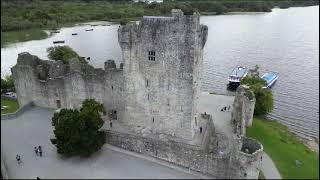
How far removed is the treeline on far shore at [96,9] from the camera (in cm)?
1756

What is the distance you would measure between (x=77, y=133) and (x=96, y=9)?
89966mm

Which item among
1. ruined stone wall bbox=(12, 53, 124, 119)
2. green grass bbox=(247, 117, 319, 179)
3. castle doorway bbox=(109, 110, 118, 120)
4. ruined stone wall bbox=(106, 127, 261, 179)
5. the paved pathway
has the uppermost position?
ruined stone wall bbox=(12, 53, 124, 119)

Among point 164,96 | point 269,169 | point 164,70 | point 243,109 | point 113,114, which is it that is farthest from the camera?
point 113,114

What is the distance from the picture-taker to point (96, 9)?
11294 centimetres

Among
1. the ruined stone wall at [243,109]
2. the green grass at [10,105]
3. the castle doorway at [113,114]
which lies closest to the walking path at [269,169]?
the ruined stone wall at [243,109]

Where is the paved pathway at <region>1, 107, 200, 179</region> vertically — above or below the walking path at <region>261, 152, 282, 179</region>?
above

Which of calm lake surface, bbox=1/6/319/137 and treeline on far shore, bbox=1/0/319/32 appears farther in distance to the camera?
calm lake surface, bbox=1/6/319/137

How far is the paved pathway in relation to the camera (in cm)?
2773

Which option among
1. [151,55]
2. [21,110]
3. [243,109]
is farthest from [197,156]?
[21,110]

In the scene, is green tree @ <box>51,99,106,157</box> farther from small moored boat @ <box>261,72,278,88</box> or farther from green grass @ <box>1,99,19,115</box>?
small moored boat @ <box>261,72,278,88</box>

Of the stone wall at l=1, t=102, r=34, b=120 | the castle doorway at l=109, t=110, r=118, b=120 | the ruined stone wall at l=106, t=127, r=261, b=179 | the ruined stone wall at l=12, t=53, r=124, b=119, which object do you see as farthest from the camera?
the castle doorway at l=109, t=110, r=118, b=120

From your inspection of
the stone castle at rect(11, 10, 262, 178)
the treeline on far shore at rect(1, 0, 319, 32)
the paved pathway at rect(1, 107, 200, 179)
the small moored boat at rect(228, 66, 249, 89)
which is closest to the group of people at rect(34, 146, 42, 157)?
the paved pathway at rect(1, 107, 200, 179)

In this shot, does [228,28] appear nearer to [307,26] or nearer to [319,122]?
[307,26]

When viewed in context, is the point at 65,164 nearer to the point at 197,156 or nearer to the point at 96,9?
the point at 197,156
